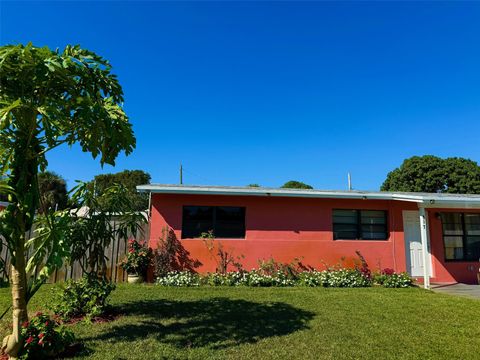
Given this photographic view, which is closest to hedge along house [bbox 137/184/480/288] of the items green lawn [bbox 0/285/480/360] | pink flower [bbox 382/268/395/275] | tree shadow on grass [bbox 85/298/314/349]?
pink flower [bbox 382/268/395/275]

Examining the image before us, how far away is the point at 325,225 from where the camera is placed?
39.0ft

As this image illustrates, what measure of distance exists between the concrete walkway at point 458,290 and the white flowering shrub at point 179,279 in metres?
7.24

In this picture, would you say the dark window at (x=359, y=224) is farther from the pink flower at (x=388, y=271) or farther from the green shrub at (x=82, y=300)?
the green shrub at (x=82, y=300)

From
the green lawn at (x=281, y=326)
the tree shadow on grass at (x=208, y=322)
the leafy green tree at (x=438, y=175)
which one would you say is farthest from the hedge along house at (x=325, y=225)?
the leafy green tree at (x=438, y=175)

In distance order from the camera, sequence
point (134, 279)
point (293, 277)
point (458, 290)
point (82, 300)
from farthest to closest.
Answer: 1. point (293, 277)
2. point (134, 279)
3. point (458, 290)
4. point (82, 300)

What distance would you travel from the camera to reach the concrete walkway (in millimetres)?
9680

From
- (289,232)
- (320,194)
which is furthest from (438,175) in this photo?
(289,232)

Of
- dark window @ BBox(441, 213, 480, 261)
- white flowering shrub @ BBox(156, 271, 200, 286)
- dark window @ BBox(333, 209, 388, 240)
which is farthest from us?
dark window @ BBox(441, 213, 480, 261)

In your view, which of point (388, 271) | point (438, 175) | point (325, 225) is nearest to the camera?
point (388, 271)

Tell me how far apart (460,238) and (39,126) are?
1356cm

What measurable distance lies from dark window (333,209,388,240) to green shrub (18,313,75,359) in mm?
9316

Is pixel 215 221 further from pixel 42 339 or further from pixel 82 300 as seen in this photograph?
pixel 42 339

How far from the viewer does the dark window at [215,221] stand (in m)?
11.4

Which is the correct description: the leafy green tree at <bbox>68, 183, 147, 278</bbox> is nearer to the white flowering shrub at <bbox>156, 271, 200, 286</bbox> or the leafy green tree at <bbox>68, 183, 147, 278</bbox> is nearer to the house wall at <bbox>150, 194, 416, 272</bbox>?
the white flowering shrub at <bbox>156, 271, 200, 286</bbox>
